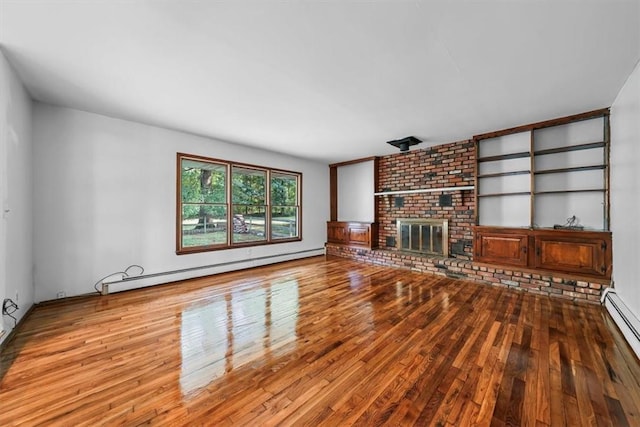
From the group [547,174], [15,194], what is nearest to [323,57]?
[15,194]

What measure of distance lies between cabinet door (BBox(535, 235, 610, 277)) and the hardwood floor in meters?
0.59

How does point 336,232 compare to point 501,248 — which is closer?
point 501,248

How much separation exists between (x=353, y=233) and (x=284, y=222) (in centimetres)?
182

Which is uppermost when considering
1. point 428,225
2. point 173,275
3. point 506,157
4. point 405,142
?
point 405,142

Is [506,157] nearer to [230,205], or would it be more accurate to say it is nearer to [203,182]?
[230,205]

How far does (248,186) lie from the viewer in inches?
217

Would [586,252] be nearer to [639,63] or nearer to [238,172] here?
[639,63]

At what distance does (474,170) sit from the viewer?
4.68 m

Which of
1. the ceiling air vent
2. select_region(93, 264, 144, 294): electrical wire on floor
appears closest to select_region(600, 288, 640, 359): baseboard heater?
the ceiling air vent

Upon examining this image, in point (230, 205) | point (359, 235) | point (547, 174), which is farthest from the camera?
point (359, 235)

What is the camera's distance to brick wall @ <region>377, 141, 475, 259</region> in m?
4.91

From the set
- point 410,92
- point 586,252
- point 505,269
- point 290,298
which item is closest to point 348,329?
point 290,298

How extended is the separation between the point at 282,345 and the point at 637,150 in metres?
3.97

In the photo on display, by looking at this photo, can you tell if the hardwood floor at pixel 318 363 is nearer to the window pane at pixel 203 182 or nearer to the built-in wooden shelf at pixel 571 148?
the window pane at pixel 203 182
